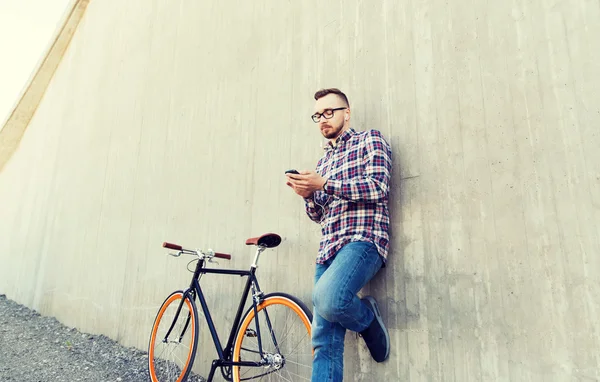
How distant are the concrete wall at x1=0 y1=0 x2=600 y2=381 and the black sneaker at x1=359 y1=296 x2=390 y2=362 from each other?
51 mm

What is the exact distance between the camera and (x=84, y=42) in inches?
313

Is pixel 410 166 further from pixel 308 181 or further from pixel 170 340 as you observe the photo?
pixel 170 340

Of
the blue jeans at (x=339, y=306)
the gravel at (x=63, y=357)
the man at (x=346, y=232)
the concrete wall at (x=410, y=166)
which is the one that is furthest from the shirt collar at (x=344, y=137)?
the gravel at (x=63, y=357)

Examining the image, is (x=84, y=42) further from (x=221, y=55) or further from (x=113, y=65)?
(x=221, y=55)

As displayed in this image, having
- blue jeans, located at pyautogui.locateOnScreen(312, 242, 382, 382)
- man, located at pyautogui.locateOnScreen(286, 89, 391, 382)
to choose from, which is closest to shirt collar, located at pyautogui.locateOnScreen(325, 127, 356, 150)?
man, located at pyautogui.locateOnScreen(286, 89, 391, 382)

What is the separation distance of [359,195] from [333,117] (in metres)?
0.54

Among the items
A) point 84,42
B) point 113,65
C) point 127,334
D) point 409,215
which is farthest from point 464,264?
point 84,42

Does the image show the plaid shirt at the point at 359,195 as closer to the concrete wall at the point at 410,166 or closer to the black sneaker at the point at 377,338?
the concrete wall at the point at 410,166

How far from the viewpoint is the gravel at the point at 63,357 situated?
356cm

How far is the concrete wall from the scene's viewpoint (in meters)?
1.63

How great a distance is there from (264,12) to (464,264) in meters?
2.73

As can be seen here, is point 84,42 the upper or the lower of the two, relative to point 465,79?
upper

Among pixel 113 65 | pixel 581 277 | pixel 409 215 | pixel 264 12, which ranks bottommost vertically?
pixel 581 277

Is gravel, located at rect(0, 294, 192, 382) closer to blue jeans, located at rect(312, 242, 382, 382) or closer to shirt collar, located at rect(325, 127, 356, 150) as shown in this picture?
blue jeans, located at rect(312, 242, 382, 382)
